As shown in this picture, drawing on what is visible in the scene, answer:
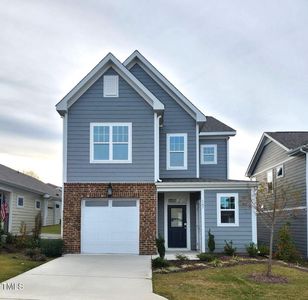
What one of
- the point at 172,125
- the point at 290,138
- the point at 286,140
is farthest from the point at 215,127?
the point at 290,138

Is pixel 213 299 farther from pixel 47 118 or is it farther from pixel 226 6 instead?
pixel 47 118

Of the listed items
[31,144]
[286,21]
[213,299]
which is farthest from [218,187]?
[31,144]

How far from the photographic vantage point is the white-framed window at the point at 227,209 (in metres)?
19.5

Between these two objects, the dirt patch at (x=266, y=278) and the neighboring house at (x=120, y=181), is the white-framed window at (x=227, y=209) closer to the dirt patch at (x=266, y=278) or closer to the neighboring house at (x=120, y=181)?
the neighboring house at (x=120, y=181)

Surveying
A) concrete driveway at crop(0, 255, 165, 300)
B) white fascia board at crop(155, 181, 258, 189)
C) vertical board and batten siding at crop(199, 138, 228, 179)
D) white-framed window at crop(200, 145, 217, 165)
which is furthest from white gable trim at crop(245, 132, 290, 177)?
concrete driveway at crop(0, 255, 165, 300)

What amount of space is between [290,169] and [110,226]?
375 inches

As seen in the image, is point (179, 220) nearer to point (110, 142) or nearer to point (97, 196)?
point (97, 196)

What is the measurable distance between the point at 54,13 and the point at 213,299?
1019 centimetres

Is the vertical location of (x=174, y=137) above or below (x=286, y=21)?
below

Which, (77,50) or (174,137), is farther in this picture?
(174,137)

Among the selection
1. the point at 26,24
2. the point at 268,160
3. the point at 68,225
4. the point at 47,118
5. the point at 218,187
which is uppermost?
the point at 26,24

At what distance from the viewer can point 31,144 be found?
29344 millimetres

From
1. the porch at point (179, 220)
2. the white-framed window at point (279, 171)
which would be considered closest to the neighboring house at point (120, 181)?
the porch at point (179, 220)

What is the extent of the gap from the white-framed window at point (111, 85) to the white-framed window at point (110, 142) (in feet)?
4.36
